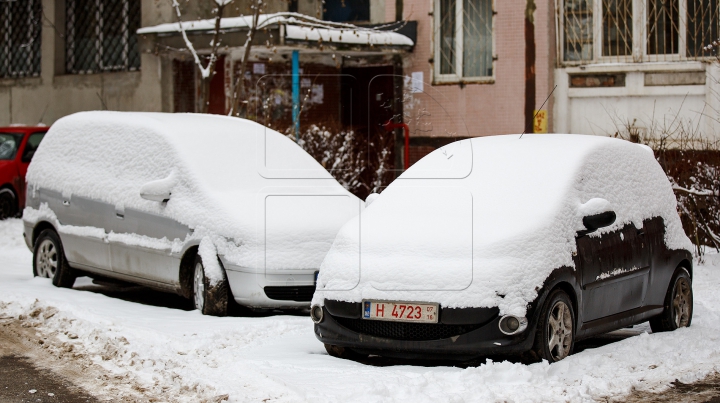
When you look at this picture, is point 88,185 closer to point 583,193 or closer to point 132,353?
point 132,353

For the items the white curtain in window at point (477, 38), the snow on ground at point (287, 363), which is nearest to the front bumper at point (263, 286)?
the snow on ground at point (287, 363)

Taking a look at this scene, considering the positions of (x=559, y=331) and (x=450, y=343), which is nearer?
(x=450, y=343)

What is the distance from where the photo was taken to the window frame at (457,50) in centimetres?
1980

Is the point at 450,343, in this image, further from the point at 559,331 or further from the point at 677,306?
the point at 677,306

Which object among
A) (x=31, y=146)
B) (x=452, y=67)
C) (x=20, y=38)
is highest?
(x=20, y=38)

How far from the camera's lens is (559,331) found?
293 inches

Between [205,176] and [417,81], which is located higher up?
[417,81]

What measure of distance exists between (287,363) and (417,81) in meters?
13.3

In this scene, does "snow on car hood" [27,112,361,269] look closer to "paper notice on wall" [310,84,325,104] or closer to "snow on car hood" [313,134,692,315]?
"snow on car hood" [313,134,692,315]

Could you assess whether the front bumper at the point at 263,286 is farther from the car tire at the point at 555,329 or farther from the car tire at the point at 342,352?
the car tire at the point at 555,329

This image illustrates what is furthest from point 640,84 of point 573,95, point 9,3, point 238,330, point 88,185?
point 9,3

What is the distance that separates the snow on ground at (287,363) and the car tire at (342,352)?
7 centimetres

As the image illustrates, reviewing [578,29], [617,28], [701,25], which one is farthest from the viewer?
[578,29]

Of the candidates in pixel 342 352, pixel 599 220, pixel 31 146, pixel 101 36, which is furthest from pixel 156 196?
pixel 101 36
